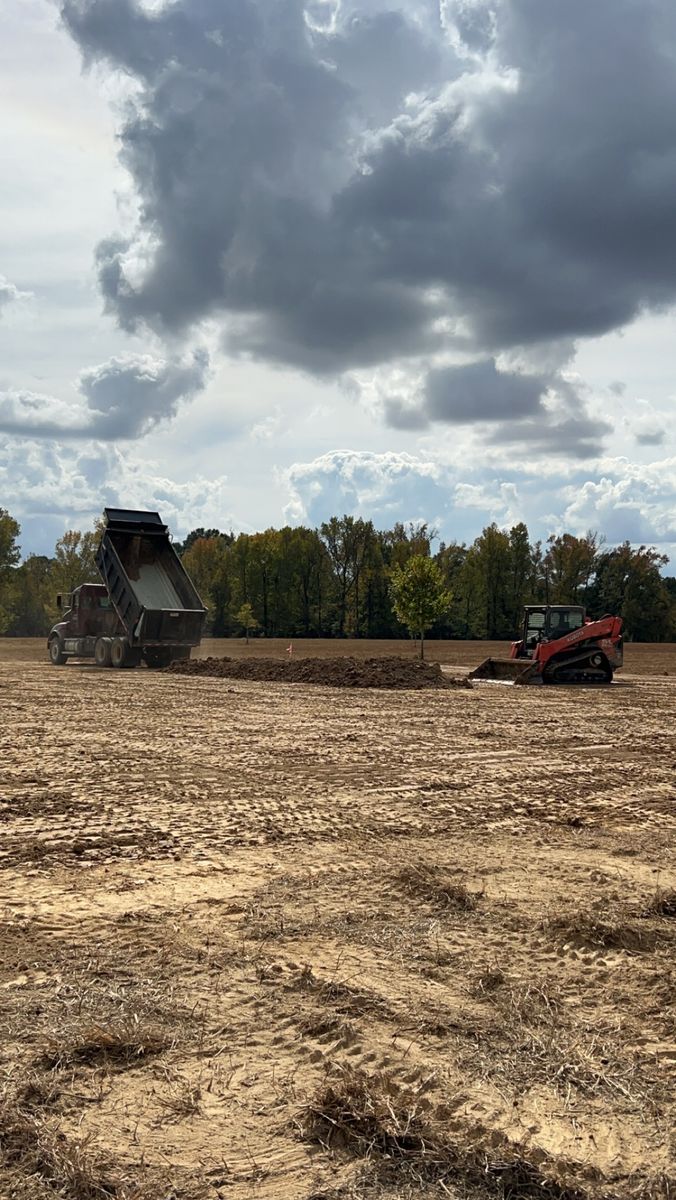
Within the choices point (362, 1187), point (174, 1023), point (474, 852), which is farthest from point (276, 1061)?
point (474, 852)

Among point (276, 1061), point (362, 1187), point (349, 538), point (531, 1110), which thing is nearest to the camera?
point (362, 1187)

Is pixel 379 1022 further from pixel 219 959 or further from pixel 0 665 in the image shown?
pixel 0 665

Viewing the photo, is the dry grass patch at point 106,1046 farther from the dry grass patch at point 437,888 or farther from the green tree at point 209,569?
the green tree at point 209,569

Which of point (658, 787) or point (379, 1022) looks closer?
point (379, 1022)

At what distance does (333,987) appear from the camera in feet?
13.4

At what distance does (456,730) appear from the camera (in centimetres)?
1433

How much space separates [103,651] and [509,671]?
12.4 metres

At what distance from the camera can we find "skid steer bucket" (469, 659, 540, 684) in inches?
946

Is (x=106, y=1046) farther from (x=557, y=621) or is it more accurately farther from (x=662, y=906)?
(x=557, y=621)

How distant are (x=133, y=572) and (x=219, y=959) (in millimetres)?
24604

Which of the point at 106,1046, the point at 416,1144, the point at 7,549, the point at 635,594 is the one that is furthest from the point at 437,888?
the point at 635,594

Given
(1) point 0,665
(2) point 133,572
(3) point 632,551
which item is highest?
(3) point 632,551

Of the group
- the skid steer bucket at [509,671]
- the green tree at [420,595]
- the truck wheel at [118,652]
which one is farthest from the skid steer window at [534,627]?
the green tree at [420,595]

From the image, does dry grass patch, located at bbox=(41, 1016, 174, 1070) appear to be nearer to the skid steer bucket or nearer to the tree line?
the skid steer bucket
